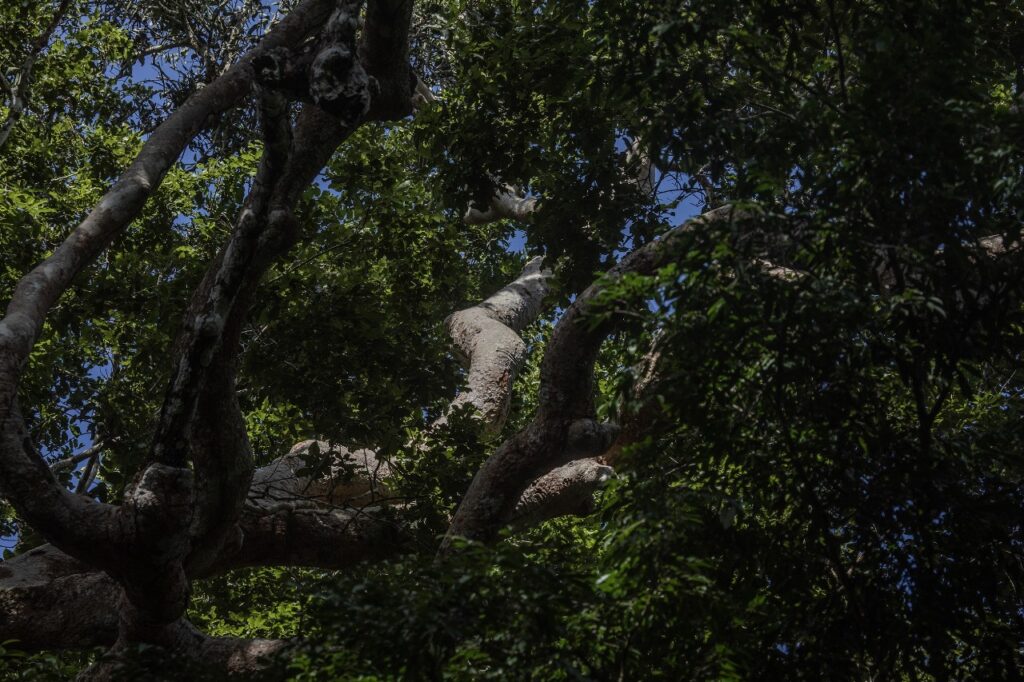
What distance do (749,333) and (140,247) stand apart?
5.70m

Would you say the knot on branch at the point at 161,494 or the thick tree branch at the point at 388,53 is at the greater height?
the thick tree branch at the point at 388,53

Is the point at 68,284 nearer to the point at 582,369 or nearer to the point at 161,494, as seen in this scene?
the point at 161,494

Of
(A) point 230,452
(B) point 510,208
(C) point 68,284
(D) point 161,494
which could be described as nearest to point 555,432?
(A) point 230,452

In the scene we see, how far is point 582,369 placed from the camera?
18.9 feet

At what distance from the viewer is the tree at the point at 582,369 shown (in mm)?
3807

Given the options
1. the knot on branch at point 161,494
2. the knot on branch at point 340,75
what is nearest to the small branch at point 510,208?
the knot on branch at point 340,75

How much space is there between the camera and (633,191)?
23.9 feet

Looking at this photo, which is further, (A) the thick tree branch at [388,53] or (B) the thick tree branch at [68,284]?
(A) the thick tree branch at [388,53]

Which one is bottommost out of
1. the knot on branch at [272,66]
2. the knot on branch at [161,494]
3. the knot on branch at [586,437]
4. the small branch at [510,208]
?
the knot on branch at [161,494]

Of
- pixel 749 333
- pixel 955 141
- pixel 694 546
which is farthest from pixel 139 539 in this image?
pixel 955 141

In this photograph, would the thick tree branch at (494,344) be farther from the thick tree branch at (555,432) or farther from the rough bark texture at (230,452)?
the thick tree branch at (555,432)

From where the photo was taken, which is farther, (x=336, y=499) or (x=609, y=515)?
(x=336, y=499)

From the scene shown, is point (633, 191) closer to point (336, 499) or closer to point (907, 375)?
point (336, 499)

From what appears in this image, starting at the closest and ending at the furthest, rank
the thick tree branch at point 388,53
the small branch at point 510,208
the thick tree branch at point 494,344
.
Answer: the thick tree branch at point 388,53 < the thick tree branch at point 494,344 < the small branch at point 510,208
